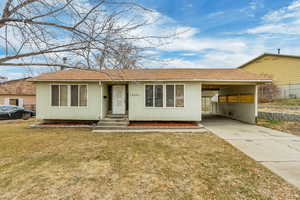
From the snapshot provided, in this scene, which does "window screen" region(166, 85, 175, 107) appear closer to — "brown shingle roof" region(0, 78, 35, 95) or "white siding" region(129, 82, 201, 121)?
"white siding" region(129, 82, 201, 121)

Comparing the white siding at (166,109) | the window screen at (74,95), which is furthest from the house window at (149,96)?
the window screen at (74,95)

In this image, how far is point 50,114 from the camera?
29.4 feet

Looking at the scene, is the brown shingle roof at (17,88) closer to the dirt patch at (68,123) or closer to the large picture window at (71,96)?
the dirt patch at (68,123)

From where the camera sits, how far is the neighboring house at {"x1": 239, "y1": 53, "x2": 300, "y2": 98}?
53.2 feet

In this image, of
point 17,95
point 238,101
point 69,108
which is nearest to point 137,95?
point 69,108

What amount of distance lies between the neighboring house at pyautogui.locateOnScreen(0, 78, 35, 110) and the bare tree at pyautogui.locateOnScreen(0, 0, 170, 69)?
58.3 feet

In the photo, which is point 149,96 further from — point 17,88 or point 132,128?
point 17,88

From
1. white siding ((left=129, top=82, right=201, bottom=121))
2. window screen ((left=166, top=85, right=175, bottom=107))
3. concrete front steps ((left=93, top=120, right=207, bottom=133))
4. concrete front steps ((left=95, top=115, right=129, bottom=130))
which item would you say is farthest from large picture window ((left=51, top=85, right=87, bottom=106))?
window screen ((left=166, top=85, right=175, bottom=107))

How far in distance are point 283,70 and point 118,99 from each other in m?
20.9

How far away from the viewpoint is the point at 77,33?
115 inches

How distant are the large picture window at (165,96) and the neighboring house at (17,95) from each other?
15784mm

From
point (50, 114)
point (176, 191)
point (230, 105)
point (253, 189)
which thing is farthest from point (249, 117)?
point (50, 114)

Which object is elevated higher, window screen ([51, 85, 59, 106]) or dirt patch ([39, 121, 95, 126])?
window screen ([51, 85, 59, 106])

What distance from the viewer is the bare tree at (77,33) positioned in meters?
2.77
